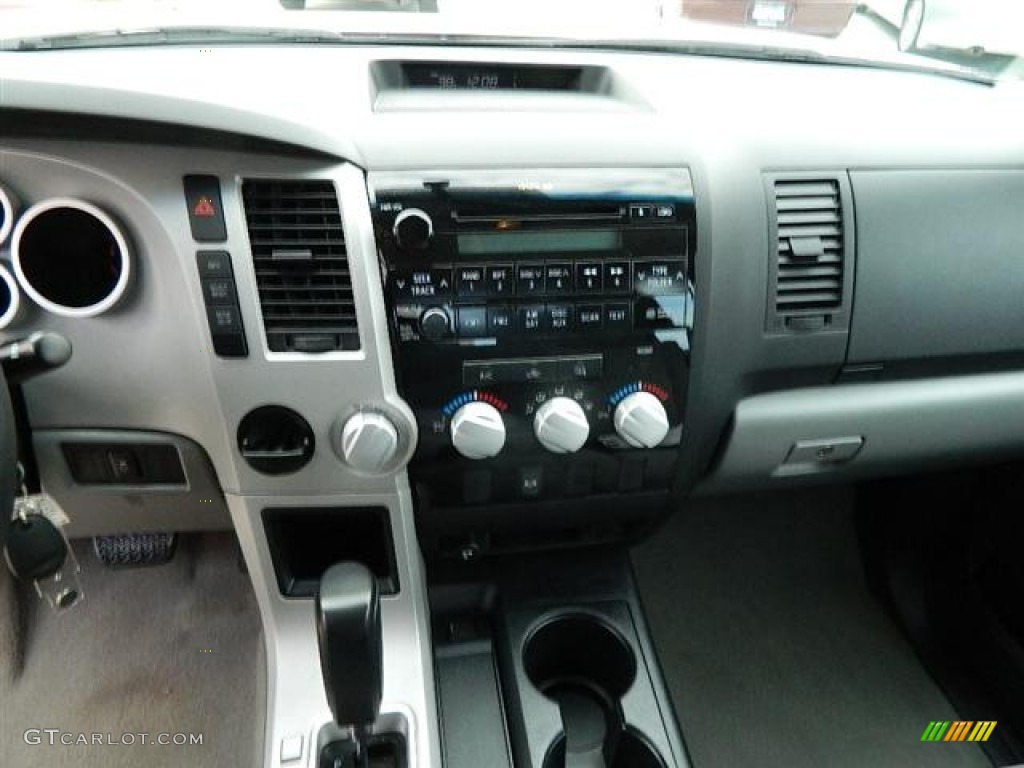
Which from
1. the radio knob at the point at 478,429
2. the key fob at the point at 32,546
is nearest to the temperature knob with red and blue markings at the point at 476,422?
the radio knob at the point at 478,429

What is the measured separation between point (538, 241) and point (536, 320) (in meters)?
0.09

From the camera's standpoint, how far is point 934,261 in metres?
1.01

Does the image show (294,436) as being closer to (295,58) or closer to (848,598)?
(295,58)

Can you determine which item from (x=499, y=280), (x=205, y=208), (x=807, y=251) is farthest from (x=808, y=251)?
(x=205, y=208)

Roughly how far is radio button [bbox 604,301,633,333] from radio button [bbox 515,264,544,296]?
3.2 inches

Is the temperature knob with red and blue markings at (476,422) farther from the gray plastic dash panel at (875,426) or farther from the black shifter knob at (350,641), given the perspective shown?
the gray plastic dash panel at (875,426)

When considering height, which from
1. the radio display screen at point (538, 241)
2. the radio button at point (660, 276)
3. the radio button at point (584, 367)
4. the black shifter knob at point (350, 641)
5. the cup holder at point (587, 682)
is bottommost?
the cup holder at point (587, 682)

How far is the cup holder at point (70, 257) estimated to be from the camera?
82 cm

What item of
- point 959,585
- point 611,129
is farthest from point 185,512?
point 959,585

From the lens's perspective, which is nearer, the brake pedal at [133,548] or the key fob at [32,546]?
the key fob at [32,546]

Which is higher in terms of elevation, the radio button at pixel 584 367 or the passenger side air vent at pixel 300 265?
the passenger side air vent at pixel 300 265

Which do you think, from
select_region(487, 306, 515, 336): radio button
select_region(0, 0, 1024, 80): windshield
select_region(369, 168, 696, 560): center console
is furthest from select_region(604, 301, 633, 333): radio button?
select_region(0, 0, 1024, 80): windshield

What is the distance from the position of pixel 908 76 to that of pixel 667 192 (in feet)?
2.33

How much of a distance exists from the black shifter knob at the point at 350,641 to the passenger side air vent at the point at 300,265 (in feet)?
0.81
